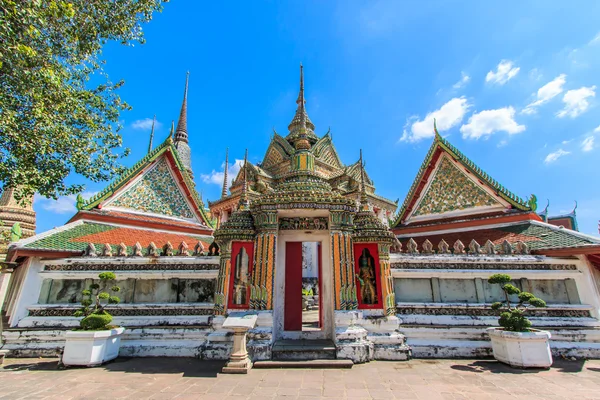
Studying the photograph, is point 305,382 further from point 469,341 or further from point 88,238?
point 88,238

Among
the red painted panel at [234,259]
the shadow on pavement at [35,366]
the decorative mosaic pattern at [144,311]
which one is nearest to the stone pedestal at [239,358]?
the red painted panel at [234,259]

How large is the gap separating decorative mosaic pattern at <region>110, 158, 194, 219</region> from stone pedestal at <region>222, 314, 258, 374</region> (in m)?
6.83

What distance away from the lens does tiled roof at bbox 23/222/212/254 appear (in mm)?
7680

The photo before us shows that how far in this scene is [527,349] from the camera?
19.1 feet

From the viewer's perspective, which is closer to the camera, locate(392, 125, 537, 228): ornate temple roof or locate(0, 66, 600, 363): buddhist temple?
locate(0, 66, 600, 363): buddhist temple

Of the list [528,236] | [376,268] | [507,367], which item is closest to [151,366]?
[376,268]

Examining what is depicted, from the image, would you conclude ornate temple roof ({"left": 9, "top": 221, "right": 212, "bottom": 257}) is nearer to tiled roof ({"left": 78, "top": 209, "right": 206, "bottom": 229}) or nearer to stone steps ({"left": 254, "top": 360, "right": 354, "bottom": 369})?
tiled roof ({"left": 78, "top": 209, "right": 206, "bottom": 229})

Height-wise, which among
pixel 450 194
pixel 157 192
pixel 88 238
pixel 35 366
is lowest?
pixel 35 366

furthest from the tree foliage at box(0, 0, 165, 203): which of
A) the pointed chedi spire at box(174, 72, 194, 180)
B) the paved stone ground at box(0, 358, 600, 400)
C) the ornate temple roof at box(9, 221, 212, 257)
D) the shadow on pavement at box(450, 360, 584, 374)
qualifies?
the pointed chedi spire at box(174, 72, 194, 180)

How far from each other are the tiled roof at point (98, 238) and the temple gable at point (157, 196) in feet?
3.26

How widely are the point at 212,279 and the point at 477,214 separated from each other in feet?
28.4

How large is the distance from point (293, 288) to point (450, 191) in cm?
690

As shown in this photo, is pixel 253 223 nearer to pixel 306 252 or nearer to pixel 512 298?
pixel 512 298

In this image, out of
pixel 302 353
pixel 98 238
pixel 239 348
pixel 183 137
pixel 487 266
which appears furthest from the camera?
pixel 183 137
